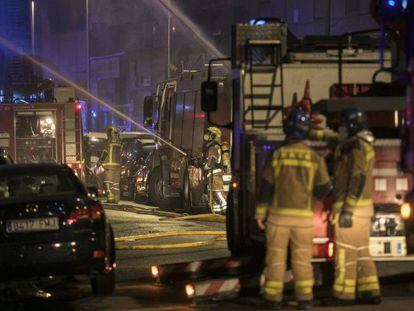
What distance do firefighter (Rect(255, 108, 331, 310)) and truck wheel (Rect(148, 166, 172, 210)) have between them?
11.5 metres

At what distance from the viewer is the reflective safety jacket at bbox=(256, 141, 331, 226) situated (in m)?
7.16

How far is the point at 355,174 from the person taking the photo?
7152 mm

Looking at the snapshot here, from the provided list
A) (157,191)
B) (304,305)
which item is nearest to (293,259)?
(304,305)

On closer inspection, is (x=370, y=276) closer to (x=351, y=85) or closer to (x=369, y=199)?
(x=369, y=199)

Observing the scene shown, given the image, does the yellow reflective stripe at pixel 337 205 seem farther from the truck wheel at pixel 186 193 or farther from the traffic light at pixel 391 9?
the truck wheel at pixel 186 193

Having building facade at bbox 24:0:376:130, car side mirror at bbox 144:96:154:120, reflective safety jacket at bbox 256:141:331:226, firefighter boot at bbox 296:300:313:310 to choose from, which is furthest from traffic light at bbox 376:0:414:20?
building facade at bbox 24:0:376:130

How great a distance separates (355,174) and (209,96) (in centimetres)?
306

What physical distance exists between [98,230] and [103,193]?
13.0 m

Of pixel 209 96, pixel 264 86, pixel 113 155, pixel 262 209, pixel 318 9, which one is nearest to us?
pixel 262 209

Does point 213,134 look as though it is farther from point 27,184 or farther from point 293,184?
point 293,184

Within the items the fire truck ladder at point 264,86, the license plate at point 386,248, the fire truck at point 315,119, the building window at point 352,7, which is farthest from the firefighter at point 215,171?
the building window at point 352,7

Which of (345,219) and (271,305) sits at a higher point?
(345,219)

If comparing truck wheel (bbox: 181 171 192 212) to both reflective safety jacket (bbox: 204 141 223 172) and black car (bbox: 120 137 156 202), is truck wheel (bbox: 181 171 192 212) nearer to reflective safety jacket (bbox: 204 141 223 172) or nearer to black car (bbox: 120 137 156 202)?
reflective safety jacket (bbox: 204 141 223 172)

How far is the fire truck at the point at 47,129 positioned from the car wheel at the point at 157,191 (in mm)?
2719
